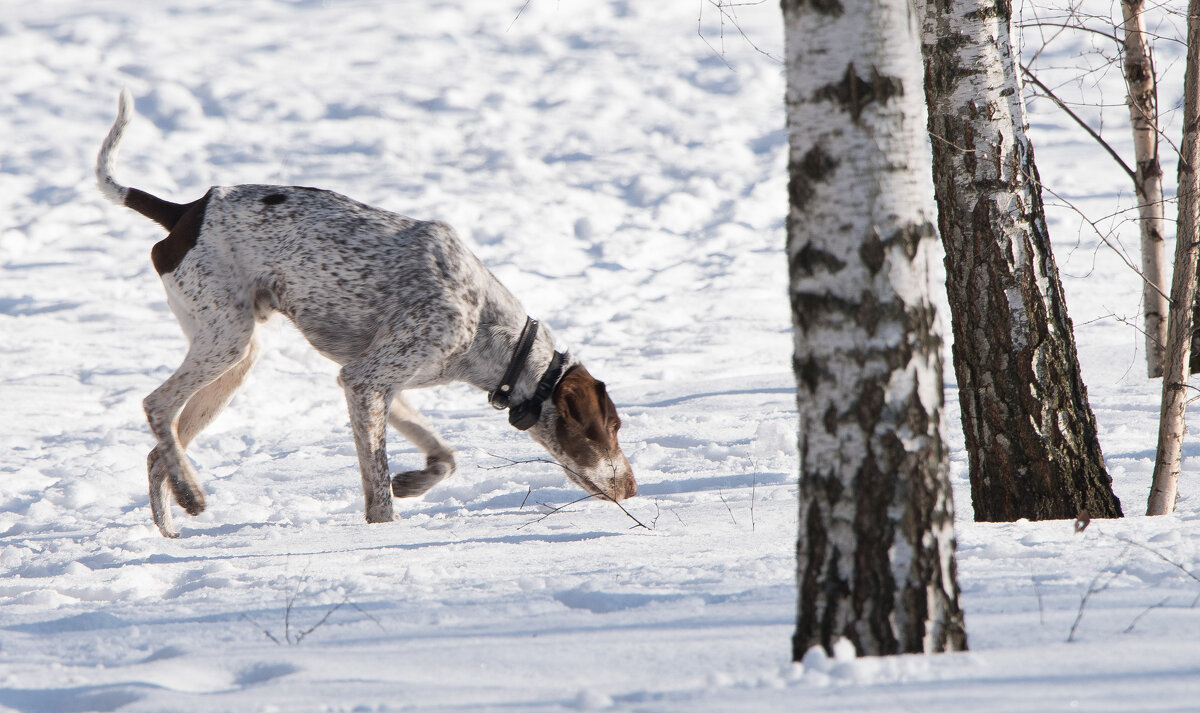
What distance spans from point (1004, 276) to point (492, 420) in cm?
456

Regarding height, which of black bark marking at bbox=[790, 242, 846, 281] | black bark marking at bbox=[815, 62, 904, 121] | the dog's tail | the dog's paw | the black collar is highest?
the dog's tail

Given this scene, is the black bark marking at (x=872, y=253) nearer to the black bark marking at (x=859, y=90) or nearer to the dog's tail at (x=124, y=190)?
the black bark marking at (x=859, y=90)

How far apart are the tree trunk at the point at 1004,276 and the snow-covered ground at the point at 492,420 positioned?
41 cm

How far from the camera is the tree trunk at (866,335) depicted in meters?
1.86

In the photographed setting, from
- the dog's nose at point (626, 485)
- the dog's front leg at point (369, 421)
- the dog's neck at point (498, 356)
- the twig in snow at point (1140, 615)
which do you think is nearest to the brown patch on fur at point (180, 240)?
the dog's front leg at point (369, 421)

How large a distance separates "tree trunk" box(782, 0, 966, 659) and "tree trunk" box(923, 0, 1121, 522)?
1836 millimetres

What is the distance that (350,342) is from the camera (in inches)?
202

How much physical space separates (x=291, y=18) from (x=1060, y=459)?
18916mm

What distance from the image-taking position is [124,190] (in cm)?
538

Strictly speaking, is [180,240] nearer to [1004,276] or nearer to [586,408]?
[586,408]

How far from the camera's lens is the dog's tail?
5.26m

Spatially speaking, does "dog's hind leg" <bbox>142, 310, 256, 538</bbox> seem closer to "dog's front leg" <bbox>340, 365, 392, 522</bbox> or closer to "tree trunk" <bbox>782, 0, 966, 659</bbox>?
"dog's front leg" <bbox>340, 365, 392, 522</bbox>

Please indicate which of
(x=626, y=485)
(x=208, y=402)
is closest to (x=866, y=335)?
(x=626, y=485)

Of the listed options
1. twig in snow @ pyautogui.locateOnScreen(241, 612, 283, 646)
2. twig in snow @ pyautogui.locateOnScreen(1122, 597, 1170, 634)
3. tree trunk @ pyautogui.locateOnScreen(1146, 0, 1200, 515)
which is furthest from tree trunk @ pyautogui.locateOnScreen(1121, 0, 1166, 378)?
Result: twig in snow @ pyautogui.locateOnScreen(241, 612, 283, 646)
